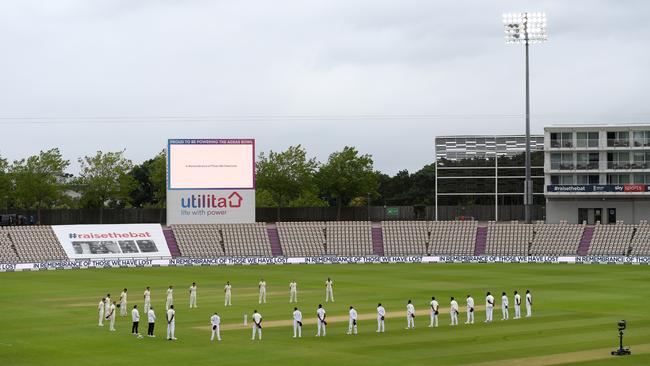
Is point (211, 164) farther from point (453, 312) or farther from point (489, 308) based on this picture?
point (453, 312)

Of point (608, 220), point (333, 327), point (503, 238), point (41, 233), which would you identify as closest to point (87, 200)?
point (41, 233)

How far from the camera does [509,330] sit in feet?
138

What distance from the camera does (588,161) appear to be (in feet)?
342

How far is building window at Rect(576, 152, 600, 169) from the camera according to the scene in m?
104

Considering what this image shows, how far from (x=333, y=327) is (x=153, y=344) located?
8.49 meters

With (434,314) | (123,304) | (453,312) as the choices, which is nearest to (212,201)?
(123,304)

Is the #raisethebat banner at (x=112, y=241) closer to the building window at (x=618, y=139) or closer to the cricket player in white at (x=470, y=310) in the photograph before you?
the building window at (x=618, y=139)

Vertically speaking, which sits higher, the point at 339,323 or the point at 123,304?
the point at 123,304

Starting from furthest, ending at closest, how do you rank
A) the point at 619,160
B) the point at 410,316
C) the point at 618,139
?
the point at 618,139 < the point at 619,160 < the point at 410,316

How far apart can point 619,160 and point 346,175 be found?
120ft

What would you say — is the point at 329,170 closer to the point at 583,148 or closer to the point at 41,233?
the point at 583,148

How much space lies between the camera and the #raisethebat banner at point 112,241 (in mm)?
92500

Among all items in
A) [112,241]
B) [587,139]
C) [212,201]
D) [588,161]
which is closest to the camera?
[112,241]

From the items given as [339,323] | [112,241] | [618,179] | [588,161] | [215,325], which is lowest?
[339,323]
